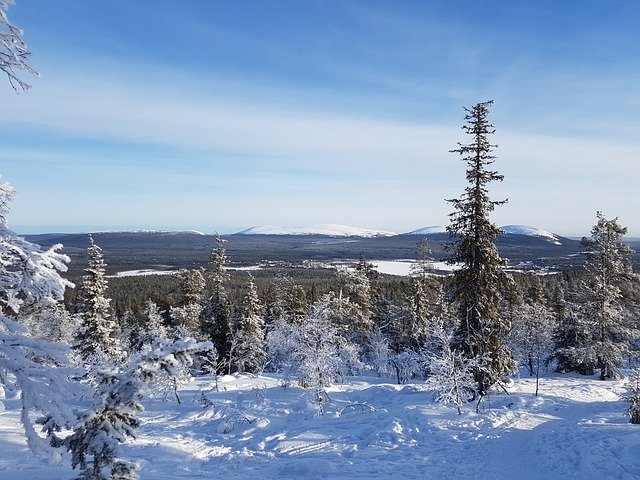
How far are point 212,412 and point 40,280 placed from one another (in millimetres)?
20790

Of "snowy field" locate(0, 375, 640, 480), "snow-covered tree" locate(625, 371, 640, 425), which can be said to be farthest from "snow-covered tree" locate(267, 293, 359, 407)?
"snow-covered tree" locate(625, 371, 640, 425)

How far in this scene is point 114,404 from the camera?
25.1ft

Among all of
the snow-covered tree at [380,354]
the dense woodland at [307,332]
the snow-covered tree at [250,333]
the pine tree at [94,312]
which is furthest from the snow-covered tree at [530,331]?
the pine tree at [94,312]

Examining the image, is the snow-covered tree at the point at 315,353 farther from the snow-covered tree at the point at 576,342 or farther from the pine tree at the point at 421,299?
the snow-covered tree at the point at 576,342

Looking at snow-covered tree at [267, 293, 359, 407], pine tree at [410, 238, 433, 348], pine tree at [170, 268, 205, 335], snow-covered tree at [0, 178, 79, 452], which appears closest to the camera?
snow-covered tree at [0, 178, 79, 452]

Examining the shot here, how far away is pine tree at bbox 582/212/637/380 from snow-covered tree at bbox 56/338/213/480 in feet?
114

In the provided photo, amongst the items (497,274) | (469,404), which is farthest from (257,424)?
(497,274)

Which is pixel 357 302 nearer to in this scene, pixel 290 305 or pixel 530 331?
pixel 290 305

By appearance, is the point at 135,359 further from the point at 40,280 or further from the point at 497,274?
the point at 497,274

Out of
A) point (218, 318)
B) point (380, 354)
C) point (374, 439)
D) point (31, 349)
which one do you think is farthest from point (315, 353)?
point (380, 354)

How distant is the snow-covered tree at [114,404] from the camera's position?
743cm

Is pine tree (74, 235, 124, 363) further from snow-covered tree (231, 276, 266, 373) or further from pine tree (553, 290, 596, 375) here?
pine tree (553, 290, 596, 375)

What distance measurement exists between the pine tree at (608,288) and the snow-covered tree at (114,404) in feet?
114

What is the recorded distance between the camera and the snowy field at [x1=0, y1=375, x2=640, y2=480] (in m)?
15.3
